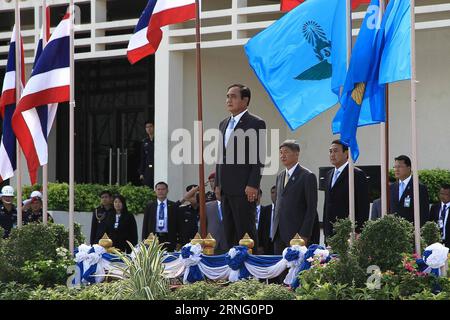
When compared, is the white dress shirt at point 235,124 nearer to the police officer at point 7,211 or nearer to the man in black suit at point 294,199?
the man in black suit at point 294,199

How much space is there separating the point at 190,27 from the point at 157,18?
7115 mm

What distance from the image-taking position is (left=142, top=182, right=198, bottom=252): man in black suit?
15.8 m

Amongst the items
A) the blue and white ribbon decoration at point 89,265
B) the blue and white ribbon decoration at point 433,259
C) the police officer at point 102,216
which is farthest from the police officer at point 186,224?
the blue and white ribbon decoration at point 433,259

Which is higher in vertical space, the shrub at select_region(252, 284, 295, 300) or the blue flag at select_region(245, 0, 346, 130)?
the blue flag at select_region(245, 0, 346, 130)

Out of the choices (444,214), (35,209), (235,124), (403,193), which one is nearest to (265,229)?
(444,214)

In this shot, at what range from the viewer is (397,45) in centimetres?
976

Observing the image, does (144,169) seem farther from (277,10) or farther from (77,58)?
(277,10)

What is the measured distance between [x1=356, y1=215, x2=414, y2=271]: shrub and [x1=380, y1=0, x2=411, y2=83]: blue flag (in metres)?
1.38

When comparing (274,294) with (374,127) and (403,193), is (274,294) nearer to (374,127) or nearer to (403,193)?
(403,193)

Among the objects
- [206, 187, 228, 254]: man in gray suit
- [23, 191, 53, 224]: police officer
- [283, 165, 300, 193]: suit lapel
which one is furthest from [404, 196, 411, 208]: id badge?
[23, 191, 53, 224]: police officer

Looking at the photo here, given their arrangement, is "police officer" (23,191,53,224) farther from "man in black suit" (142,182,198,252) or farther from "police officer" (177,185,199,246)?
"police officer" (177,185,199,246)

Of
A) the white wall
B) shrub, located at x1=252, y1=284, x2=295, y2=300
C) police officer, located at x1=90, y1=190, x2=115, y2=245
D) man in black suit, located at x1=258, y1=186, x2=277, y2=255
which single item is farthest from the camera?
the white wall

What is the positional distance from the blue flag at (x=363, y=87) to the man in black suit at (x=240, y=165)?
1.50 m
